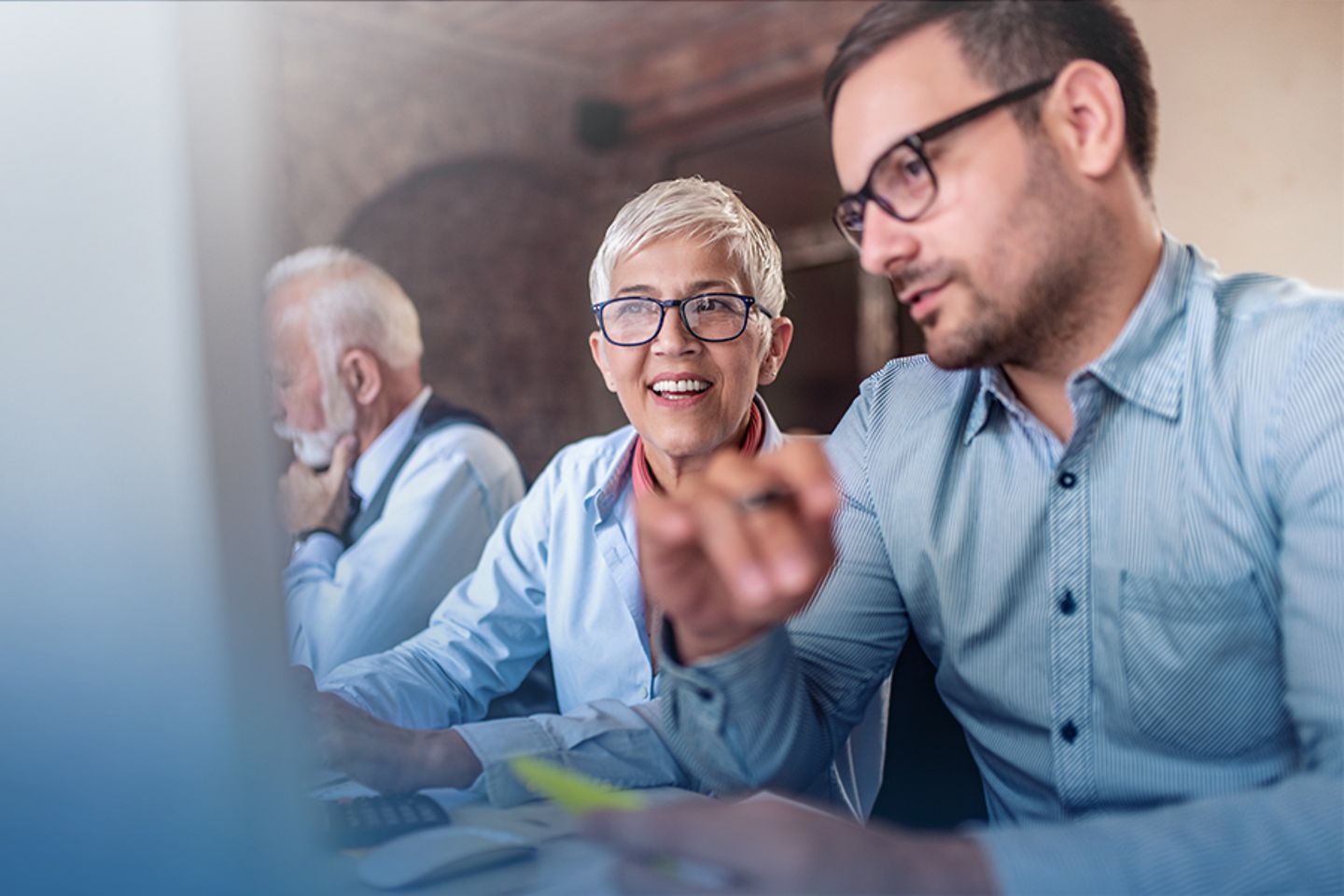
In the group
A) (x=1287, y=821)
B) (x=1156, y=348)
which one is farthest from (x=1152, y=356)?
(x=1287, y=821)

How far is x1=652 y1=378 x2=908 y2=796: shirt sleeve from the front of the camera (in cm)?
62

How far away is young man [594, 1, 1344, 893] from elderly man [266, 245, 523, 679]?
0.55 metres

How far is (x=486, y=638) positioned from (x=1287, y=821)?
69cm

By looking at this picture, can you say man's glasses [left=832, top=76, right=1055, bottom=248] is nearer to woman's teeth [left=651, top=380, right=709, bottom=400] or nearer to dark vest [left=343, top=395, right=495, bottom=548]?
woman's teeth [left=651, top=380, right=709, bottom=400]

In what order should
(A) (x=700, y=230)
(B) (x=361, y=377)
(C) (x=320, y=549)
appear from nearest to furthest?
(A) (x=700, y=230) → (C) (x=320, y=549) → (B) (x=361, y=377)

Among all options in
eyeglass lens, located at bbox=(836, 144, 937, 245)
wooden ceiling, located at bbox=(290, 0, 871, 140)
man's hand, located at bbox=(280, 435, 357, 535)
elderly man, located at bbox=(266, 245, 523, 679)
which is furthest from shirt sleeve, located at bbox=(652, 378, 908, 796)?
wooden ceiling, located at bbox=(290, 0, 871, 140)

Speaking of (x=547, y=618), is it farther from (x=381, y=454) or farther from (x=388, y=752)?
(x=381, y=454)

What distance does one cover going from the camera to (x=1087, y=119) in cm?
64

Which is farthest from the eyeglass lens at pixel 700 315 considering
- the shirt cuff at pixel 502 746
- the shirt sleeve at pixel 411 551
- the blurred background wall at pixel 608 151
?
the shirt sleeve at pixel 411 551

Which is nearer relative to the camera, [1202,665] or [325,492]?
[1202,665]

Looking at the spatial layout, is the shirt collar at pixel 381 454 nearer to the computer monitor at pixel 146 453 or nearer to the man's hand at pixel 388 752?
the man's hand at pixel 388 752

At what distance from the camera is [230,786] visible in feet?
1.14

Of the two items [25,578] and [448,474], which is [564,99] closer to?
[448,474]

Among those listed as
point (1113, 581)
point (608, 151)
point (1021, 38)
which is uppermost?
point (608, 151)
